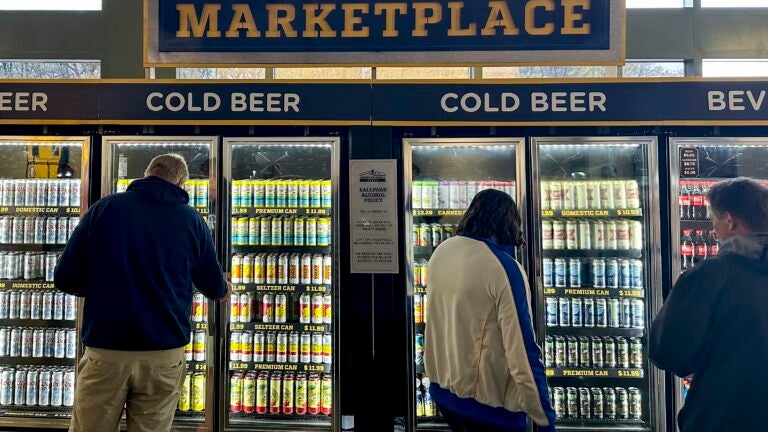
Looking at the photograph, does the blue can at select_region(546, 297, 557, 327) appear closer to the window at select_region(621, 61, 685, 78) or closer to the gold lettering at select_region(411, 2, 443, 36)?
the gold lettering at select_region(411, 2, 443, 36)

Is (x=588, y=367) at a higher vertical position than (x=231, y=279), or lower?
lower

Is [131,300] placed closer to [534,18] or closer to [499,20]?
[499,20]

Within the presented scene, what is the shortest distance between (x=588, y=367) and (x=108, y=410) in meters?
2.84

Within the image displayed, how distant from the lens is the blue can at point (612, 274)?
3.41 m

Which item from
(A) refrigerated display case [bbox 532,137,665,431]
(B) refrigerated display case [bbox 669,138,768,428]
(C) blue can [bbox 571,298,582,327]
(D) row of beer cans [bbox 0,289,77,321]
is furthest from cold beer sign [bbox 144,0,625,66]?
(D) row of beer cans [bbox 0,289,77,321]

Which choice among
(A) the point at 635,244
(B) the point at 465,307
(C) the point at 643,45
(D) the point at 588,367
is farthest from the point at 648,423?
(C) the point at 643,45

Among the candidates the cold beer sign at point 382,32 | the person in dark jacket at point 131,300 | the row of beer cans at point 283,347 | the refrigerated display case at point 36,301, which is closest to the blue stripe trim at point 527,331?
the person in dark jacket at point 131,300

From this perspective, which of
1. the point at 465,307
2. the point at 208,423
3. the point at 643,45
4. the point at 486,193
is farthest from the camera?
the point at 643,45

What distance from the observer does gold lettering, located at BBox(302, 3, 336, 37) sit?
11.2ft

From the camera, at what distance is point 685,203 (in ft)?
11.3

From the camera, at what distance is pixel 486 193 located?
1983 mm

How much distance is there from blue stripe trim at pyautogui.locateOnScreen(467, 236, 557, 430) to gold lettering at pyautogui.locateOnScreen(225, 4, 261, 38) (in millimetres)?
2476

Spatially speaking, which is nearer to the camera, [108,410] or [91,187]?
[108,410]

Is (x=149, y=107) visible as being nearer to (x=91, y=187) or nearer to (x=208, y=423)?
(x=91, y=187)
